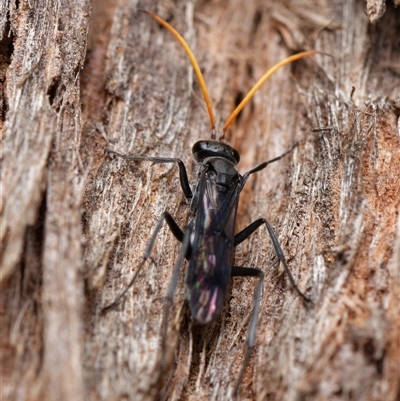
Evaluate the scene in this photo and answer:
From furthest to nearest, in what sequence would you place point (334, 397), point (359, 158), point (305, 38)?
1. point (305, 38)
2. point (359, 158)
3. point (334, 397)

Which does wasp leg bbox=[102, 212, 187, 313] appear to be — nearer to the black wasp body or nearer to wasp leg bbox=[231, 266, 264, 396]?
the black wasp body

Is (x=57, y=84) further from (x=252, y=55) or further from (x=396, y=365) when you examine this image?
(x=396, y=365)

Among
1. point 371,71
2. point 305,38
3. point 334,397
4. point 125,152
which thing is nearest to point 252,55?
point 305,38

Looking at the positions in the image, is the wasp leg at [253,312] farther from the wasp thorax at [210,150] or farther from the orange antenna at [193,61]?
the orange antenna at [193,61]

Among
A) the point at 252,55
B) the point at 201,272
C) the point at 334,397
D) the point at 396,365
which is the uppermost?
the point at 252,55

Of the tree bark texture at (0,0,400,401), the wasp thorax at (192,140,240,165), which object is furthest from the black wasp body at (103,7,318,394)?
the tree bark texture at (0,0,400,401)

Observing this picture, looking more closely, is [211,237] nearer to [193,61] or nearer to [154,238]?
[154,238]

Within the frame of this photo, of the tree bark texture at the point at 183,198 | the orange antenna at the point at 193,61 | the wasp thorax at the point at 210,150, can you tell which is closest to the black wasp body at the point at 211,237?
the wasp thorax at the point at 210,150
